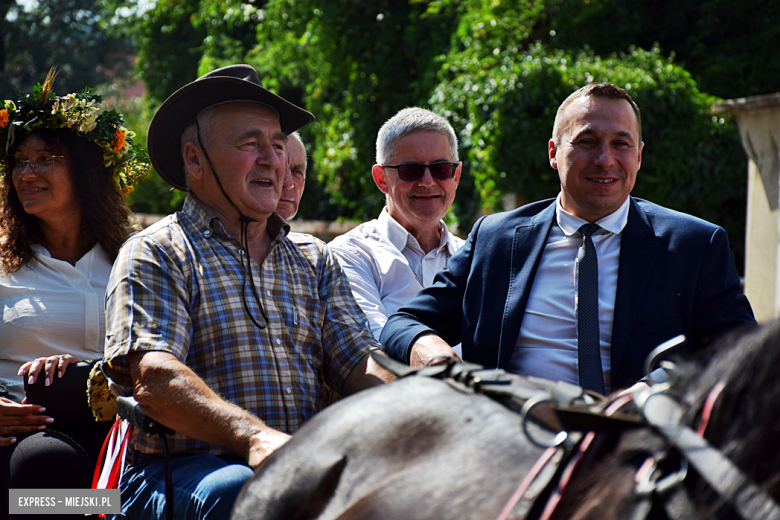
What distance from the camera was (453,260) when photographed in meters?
2.59

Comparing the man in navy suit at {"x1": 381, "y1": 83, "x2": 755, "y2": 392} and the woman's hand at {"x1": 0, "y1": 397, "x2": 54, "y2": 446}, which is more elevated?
the man in navy suit at {"x1": 381, "y1": 83, "x2": 755, "y2": 392}

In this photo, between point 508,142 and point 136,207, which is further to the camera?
point 136,207

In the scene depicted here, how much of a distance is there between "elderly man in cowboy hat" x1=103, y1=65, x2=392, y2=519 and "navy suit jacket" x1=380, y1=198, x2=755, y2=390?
29 cm

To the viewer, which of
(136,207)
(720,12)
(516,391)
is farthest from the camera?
(136,207)

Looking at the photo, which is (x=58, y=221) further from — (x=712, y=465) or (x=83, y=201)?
(x=712, y=465)

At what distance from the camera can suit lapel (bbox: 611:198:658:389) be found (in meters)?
2.22

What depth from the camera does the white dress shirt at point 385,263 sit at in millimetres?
2998

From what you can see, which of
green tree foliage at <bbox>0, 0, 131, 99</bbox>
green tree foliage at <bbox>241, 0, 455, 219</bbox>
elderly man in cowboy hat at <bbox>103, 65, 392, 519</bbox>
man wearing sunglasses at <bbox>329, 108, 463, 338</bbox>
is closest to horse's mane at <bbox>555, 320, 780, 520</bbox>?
elderly man in cowboy hat at <bbox>103, 65, 392, 519</bbox>

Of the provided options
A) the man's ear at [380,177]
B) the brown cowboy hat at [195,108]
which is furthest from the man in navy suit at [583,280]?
the man's ear at [380,177]

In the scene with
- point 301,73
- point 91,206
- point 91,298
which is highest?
point 301,73

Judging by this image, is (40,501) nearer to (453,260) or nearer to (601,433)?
(453,260)

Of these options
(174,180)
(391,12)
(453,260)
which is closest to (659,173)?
(391,12)

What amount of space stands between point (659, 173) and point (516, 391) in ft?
21.2

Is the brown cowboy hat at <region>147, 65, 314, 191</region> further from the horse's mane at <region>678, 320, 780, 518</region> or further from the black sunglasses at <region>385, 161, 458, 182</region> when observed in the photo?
the horse's mane at <region>678, 320, 780, 518</region>
